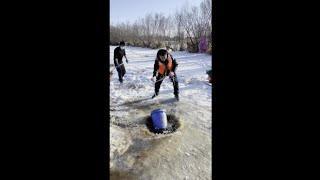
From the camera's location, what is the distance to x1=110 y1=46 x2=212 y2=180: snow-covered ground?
12.8 feet

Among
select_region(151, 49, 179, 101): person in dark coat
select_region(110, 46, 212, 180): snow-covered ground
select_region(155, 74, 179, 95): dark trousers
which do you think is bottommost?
select_region(110, 46, 212, 180): snow-covered ground

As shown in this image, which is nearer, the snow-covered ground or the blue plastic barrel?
the snow-covered ground

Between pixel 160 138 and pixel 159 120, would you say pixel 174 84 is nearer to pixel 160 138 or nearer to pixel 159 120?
pixel 159 120

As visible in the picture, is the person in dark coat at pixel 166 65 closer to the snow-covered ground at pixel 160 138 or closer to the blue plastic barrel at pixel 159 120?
the snow-covered ground at pixel 160 138

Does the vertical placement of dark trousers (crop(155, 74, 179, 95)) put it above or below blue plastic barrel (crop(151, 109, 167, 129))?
above

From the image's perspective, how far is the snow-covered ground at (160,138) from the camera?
3.89 meters

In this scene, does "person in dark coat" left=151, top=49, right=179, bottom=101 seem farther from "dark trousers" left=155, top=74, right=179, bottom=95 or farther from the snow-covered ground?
the snow-covered ground

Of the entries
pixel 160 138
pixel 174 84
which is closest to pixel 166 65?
pixel 174 84

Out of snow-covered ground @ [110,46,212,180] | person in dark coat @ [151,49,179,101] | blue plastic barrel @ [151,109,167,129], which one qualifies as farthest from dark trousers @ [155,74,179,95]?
blue plastic barrel @ [151,109,167,129]

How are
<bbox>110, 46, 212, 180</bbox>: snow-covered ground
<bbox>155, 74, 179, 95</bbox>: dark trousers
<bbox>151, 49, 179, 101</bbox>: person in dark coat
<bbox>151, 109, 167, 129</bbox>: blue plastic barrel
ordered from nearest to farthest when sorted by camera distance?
<bbox>110, 46, 212, 180</bbox>: snow-covered ground < <bbox>151, 109, 167, 129</bbox>: blue plastic barrel < <bbox>155, 74, 179, 95</bbox>: dark trousers < <bbox>151, 49, 179, 101</bbox>: person in dark coat
